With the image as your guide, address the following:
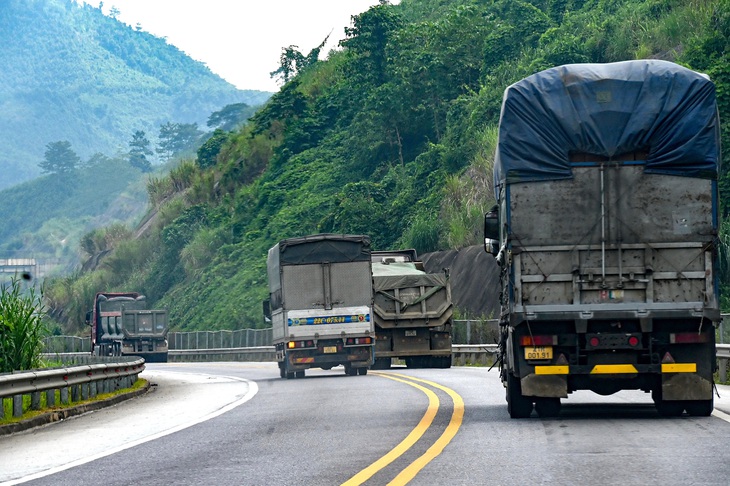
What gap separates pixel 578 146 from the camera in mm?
15133

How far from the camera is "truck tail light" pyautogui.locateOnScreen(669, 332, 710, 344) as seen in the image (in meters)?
14.6

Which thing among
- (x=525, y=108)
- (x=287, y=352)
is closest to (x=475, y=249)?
(x=287, y=352)

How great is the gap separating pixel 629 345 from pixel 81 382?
31.2 feet

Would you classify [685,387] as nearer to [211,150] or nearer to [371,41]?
[371,41]

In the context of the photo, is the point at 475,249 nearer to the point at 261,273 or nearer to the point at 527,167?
the point at 261,273

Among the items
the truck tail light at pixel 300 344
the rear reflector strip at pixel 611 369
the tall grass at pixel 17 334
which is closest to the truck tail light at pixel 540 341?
the rear reflector strip at pixel 611 369

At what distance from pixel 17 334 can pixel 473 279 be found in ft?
92.3

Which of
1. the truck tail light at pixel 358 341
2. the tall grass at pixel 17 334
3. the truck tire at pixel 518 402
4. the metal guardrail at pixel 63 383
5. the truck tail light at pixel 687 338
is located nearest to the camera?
the truck tail light at pixel 687 338

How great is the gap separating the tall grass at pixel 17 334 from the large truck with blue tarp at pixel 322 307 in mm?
9589

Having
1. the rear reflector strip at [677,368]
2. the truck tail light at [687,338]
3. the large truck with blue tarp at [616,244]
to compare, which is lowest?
the rear reflector strip at [677,368]

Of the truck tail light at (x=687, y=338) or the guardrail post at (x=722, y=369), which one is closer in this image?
the truck tail light at (x=687, y=338)

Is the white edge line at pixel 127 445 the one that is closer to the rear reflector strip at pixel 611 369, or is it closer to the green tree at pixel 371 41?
the rear reflector strip at pixel 611 369

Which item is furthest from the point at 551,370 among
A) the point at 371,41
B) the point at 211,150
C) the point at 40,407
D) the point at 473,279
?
the point at 211,150

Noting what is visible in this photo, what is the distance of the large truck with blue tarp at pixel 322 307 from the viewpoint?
31.1 m
